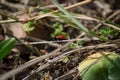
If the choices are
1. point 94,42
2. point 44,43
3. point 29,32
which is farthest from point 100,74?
point 29,32

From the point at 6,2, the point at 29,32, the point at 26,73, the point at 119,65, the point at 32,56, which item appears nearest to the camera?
the point at 119,65

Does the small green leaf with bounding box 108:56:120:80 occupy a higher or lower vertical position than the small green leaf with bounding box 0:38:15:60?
lower

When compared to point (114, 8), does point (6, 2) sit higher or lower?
higher

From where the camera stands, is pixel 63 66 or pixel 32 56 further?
pixel 32 56

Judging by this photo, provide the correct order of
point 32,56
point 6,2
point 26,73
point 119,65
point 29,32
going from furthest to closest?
point 6,2
point 29,32
point 32,56
point 26,73
point 119,65

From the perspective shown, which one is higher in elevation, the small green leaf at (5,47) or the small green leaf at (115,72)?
the small green leaf at (5,47)

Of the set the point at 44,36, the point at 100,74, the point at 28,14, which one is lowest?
the point at 100,74

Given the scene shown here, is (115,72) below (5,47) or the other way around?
below

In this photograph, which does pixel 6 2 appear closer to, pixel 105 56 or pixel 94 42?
pixel 94 42

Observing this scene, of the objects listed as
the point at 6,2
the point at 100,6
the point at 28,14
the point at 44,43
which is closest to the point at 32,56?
the point at 44,43

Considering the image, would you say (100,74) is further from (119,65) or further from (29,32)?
(29,32)
